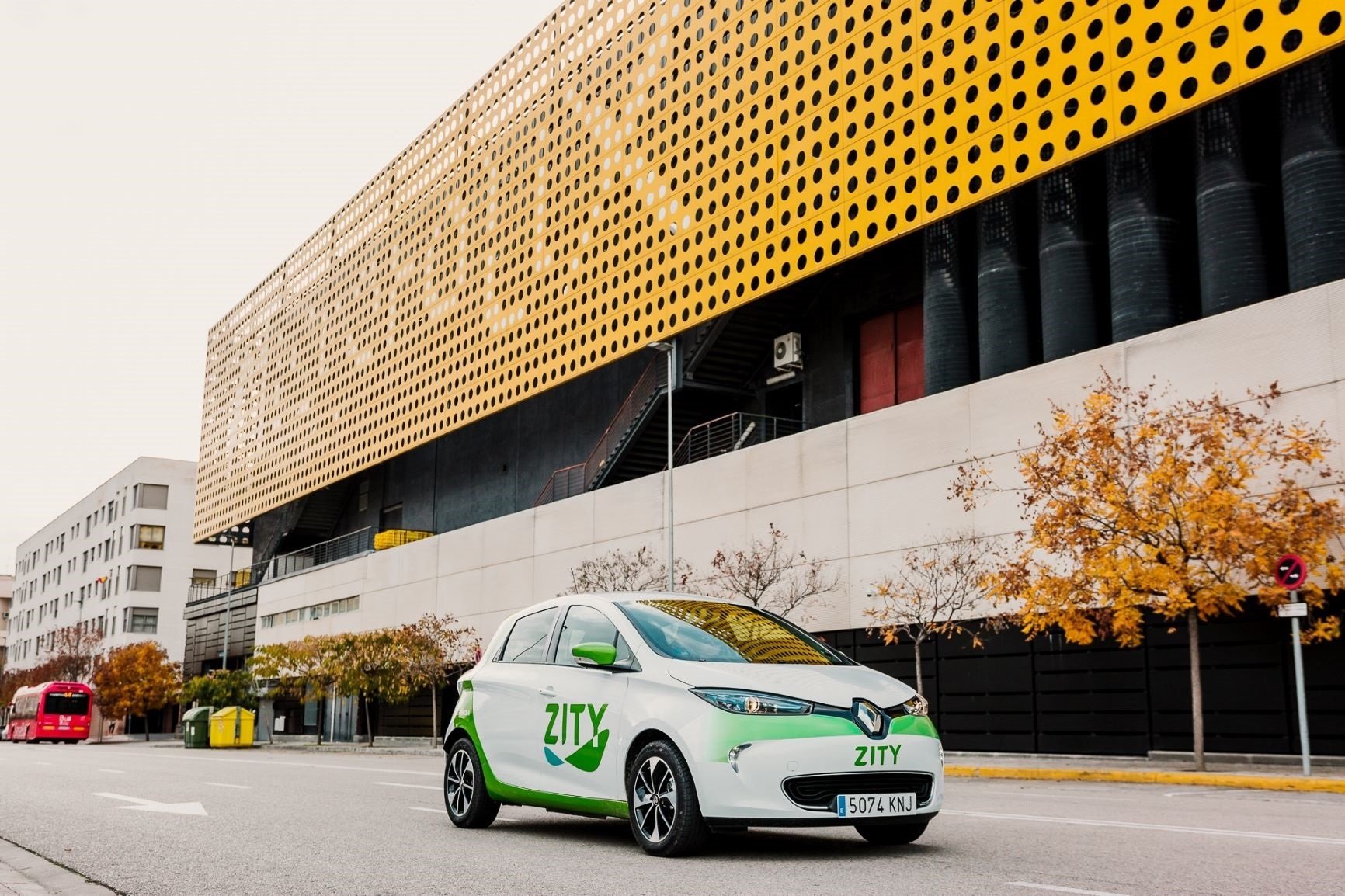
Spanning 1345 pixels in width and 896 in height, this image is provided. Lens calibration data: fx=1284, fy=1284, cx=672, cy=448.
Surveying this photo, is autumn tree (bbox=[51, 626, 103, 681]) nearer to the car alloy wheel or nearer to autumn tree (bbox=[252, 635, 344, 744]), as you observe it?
autumn tree (bbox=[252, 635, 344, 744])

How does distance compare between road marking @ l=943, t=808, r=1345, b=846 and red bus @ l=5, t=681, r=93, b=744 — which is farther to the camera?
red bus @ l=5, t=681, r=93, b=744

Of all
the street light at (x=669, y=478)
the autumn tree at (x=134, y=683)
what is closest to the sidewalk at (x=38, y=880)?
the street light at (x=669, y=478)

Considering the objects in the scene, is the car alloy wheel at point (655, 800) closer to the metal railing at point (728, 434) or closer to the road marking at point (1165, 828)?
the road marking at point (1165, 828)

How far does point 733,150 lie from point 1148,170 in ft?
40.4

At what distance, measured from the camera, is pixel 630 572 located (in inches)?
1359

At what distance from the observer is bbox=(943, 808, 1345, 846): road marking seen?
323 inches

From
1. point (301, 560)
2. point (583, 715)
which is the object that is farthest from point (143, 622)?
point (583, 715)

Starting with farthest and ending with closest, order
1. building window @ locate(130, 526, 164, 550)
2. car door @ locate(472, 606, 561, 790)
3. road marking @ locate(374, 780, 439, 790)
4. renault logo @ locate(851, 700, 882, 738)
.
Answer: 1. building window @ locate(130, 526, 164, 550)
2. road marking @ locate(374, 780, 439, 790)
3. car door @ locate(472, 606, 561, 790)
4. renault logo @ locate(851, 700, 882, 738)

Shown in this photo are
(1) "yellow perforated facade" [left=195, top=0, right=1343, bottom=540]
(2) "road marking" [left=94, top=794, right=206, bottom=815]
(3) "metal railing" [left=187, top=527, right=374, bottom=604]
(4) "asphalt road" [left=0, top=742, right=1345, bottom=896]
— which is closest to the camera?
(4) "asphalt road" [left=0, top=742, right=1345, bottom=896]

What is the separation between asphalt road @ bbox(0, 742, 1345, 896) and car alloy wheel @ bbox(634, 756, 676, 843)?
21 cm

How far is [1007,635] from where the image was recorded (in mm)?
25141

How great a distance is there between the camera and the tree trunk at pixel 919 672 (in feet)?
79.6

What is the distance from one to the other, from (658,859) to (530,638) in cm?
242

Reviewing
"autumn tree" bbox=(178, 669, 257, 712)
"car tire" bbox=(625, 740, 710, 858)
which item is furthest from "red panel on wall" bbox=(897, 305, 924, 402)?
"autumn tree" bbox=(178, 669, 257, 712)
